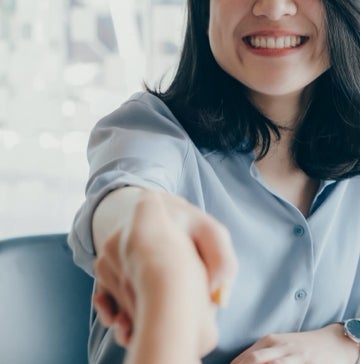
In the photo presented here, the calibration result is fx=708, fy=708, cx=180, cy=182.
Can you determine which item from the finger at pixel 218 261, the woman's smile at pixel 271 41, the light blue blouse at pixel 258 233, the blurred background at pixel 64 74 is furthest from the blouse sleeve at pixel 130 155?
the blurred background at pixel 64 74

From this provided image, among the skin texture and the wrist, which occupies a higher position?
the skin texture

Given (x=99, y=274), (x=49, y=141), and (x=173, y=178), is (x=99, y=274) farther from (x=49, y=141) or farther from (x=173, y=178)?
(x=49, y=141)

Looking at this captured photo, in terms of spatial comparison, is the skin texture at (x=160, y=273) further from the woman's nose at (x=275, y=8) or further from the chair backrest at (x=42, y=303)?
the chair backrest at (x=42, y=303)

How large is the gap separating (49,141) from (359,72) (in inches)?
52.6

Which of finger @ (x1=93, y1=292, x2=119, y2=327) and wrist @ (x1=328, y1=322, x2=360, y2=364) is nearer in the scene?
finger @ (x1=93, y1=292, x2=119, y2=327)

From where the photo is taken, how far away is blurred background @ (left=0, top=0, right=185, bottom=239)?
6.84ft

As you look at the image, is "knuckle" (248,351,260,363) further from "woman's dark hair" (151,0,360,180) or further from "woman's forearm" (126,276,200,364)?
"woman's forearm" (126,276,200,364)

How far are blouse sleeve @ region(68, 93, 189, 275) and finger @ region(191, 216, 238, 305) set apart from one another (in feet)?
0.73

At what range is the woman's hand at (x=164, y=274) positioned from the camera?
37cm

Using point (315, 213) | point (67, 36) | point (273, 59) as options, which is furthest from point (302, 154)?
point (67, 36)

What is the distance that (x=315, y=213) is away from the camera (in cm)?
97

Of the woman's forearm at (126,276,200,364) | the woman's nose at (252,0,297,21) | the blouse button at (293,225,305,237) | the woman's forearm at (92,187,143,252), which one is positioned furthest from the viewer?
the blouse button at (293,225,305,237)

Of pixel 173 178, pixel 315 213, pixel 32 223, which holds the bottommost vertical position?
pixel 32 223

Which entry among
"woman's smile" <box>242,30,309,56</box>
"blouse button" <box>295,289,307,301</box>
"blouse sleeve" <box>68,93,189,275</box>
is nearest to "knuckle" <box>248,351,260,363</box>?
"blouse button" <box>295,289,307,301</box>
